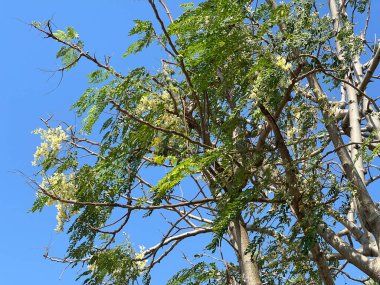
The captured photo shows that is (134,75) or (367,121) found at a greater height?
(367,121)

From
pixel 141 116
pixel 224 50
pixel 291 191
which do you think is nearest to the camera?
pixel 224 50

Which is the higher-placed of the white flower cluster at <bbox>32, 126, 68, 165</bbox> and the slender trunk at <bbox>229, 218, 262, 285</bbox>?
the white flower cluster at <bbox>32, 126, 68, 165</bbox>

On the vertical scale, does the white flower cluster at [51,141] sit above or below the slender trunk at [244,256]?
above

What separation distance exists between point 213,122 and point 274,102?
35.8 inches

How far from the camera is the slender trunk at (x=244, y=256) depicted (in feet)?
14.7

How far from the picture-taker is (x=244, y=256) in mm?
4602

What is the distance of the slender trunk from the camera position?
4.47m

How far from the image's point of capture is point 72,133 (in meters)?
4.96

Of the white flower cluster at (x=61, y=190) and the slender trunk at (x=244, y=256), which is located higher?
the white flower cluster at (x=61, y=190)

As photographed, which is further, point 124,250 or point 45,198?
point 124,250

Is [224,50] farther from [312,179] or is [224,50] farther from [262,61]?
[312,179]

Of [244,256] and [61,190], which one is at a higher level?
[61,190]

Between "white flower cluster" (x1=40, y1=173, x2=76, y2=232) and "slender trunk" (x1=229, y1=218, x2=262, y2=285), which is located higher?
"white flower cluster" (x1=40, y1=173, x2=76, y2=232)

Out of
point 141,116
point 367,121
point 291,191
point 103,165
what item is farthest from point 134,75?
point 367,121
